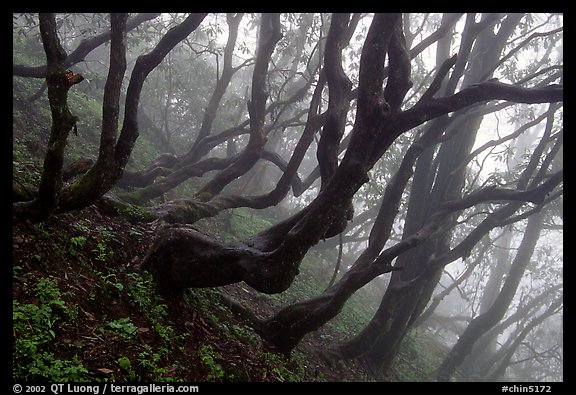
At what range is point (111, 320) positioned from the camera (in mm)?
4281

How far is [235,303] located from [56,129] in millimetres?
4274

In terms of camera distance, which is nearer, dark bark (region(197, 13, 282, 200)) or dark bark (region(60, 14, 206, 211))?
dark bark (region(60, 14, 206, 211))

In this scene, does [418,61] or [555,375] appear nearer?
[418,61]

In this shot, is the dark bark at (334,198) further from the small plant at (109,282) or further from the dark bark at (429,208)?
the dark bark at (429,208)

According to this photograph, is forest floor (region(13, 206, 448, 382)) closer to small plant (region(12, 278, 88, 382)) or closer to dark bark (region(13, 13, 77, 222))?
small plant (region(12, 278, 88, 382))

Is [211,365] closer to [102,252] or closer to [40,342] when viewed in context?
[40,342]

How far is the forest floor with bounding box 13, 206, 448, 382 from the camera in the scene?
11.3 feet

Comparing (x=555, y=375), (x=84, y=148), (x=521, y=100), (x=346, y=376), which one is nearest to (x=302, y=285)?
(x=346, y=376)

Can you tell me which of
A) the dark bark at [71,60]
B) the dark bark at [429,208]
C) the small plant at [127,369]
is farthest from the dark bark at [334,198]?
the dark bark at [71,60]

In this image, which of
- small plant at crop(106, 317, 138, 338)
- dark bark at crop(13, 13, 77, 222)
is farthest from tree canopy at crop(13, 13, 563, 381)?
small plant at crop(106, 317, 138, 338)
